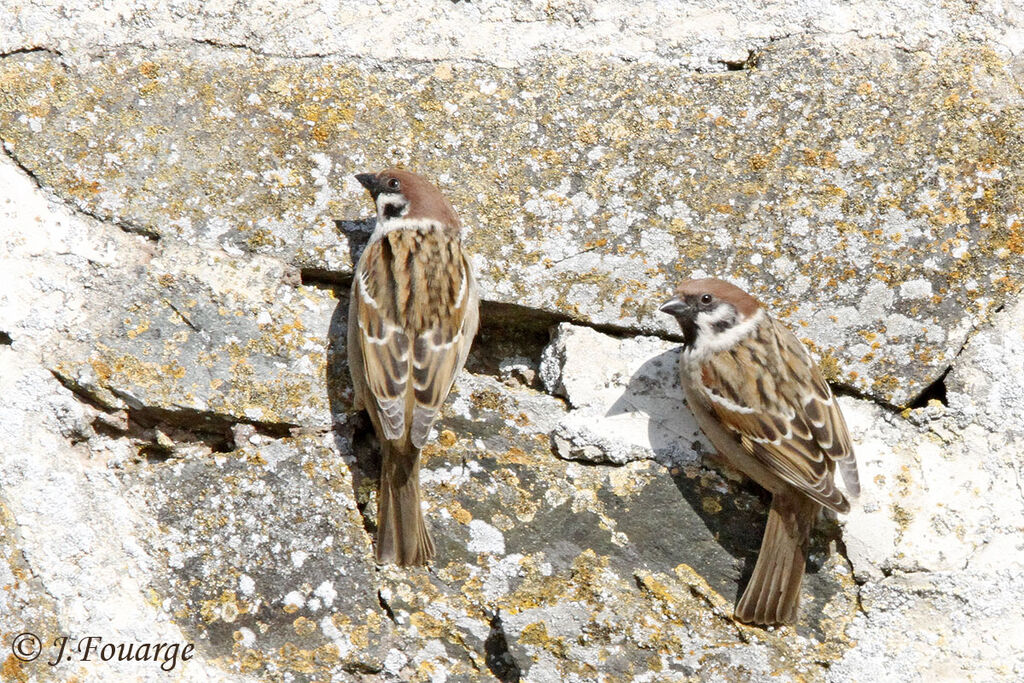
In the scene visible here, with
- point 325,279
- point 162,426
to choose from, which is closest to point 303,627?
point 162,426

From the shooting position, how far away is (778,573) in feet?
8.59

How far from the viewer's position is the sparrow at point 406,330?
8.88 ft

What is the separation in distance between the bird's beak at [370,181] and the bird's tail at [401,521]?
776 mm

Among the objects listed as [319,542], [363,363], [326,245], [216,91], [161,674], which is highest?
[216,91]

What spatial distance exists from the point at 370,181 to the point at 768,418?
1.25 metres

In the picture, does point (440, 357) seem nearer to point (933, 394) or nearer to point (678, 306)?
point (678, 306)

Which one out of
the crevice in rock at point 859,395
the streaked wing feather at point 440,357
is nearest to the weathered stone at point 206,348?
the streaked wing feather at point 440,357

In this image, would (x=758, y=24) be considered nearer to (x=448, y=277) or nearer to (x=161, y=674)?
(x=448, y=277)

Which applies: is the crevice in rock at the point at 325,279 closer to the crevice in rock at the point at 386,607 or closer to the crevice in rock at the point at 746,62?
the crevice in rock at the point at 386,607

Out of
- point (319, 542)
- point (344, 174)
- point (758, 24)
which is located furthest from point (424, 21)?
point (319, 542)

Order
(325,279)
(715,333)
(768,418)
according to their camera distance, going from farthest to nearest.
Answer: (325,279) < (768,418) < (715,333)

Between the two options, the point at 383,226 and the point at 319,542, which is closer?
the point at 319,542

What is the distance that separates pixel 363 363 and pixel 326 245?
38cm

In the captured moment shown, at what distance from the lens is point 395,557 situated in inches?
106
